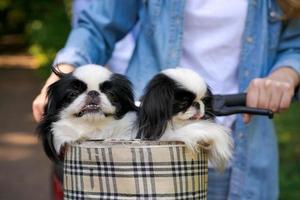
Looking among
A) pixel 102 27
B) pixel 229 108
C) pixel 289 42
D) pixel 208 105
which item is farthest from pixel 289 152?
pixel 208 105

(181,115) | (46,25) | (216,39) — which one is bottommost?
(46,25)

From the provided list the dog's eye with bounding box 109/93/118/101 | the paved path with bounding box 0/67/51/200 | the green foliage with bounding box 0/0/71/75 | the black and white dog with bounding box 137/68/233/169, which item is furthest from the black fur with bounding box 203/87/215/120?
the green foliage with bounding box 0/0/71/75

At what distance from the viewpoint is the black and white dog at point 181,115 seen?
1903 mm

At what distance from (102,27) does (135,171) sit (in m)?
0.98

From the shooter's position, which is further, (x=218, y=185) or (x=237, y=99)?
(x=218, y=185)

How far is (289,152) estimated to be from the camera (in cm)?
693

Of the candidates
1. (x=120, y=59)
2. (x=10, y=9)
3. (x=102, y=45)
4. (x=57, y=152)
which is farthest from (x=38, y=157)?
(x=10, y=9)

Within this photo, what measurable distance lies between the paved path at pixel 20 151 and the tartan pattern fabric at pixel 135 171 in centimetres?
483

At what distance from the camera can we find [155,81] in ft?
6.43

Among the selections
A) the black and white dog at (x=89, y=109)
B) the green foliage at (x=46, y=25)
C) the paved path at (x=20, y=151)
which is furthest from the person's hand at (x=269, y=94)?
the green foliage at (x=46, y=25)

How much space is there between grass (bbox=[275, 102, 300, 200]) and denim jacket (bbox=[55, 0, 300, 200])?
3.17 meters

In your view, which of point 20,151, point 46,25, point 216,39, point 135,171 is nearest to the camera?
point 135,171

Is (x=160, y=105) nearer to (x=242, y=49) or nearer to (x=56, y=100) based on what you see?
(x=56, y=100)

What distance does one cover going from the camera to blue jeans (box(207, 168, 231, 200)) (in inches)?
108
